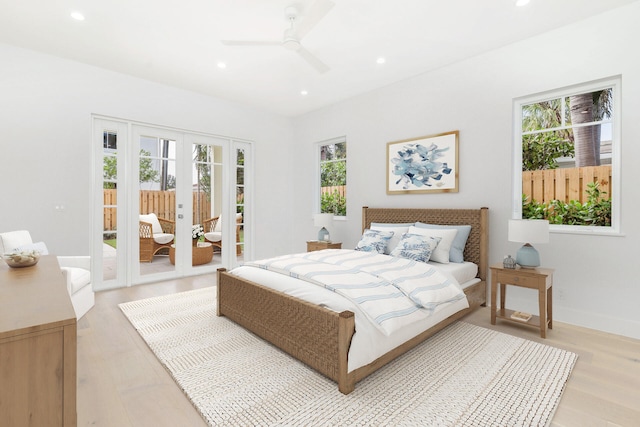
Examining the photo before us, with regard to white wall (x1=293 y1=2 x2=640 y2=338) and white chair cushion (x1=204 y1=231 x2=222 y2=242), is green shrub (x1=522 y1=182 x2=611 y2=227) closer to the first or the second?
white wall (x1=293 y1=2 x2=640 y2=338)

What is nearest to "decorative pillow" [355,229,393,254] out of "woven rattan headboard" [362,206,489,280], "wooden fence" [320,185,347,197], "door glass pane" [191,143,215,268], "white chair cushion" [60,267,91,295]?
"woven rattan headboard" [362,206,489,280]

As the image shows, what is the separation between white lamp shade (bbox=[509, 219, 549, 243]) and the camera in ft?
8.86

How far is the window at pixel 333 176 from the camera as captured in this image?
205 inches

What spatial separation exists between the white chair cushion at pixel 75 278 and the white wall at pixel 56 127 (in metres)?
0.91

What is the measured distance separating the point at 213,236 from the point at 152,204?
3.47 ft

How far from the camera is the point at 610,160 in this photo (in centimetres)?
284

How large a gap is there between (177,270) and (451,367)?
401 centimetres

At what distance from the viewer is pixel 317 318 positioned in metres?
2.01

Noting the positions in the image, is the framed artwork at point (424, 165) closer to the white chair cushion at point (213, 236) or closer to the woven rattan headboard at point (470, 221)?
the woven rattan headboard at point (470, 221)

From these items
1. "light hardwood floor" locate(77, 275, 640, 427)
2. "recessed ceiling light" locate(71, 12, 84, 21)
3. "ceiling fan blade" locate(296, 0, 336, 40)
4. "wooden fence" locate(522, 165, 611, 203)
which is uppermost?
"recessed ceiling light" locate(71, 12, 84, 21)

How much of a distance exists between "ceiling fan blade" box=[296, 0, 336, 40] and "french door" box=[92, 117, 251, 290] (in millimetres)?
2940

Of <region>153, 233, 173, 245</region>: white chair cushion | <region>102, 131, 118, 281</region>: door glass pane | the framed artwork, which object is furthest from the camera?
<region>153, 233, 173, 245</region>: white chair cushion

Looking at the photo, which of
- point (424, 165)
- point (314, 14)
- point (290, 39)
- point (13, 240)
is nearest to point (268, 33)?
point (290, 39)

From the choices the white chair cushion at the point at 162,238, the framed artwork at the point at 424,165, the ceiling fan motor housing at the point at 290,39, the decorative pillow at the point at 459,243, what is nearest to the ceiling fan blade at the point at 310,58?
the ceiling fan motor housing at the point at 290,39
